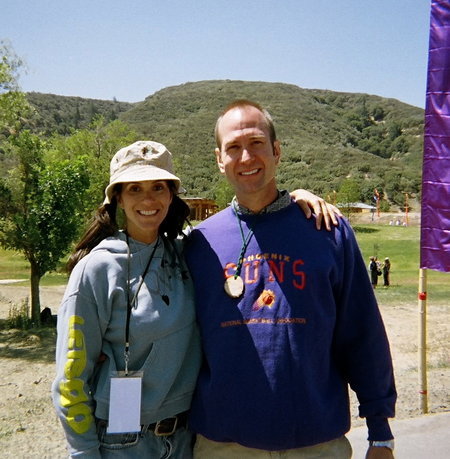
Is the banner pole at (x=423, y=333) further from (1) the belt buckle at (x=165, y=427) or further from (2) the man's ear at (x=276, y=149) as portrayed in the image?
(1) the belt buckle at (x=165, y=427)

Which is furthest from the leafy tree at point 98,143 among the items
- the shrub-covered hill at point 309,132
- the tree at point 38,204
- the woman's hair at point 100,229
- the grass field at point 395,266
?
the shrub-covered hill at point 309,132

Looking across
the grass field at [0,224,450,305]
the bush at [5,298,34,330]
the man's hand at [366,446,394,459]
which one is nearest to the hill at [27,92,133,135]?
the grass field at [0,224,450,305]

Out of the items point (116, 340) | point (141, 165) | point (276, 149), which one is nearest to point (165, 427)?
point (116, 340)

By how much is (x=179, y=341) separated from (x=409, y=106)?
576ft

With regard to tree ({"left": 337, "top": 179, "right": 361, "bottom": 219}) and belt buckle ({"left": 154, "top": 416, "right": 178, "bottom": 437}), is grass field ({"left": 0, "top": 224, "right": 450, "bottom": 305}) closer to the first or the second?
tree ({"left": 337, "top": 179, "right": 361, "bottom": 219})

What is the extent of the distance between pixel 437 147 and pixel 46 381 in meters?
→ 7.05

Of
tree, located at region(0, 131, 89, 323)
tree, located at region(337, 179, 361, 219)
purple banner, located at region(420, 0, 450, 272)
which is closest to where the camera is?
purple banner, located at region(420, 0, 450, 272)

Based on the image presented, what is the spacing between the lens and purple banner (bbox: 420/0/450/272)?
4.94 m

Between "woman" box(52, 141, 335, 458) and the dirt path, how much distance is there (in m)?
4.29

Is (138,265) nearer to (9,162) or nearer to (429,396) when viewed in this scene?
(429,396)

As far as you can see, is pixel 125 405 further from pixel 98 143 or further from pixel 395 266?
pixel 395 266

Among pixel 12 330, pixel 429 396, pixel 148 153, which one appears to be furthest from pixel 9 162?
pixel 148 153

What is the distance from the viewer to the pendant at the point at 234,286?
2.11 meters

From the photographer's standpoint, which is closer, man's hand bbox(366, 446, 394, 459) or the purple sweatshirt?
the purple sweatshirt
